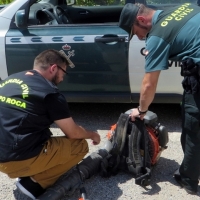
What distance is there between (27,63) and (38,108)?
1.45 metres

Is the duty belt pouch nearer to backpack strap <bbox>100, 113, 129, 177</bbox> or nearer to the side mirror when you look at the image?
backpack strap <bbox>100, 113, 129, 177</bbox>

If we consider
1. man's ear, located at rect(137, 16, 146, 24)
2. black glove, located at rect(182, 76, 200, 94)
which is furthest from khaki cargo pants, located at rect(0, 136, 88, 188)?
man's ear, located at rect(137, 16, 146, 24)

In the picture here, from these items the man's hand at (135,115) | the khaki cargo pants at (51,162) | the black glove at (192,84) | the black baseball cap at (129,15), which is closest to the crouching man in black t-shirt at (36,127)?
the khaki cargo pants at (51,162)

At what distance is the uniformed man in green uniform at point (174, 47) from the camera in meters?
2.58

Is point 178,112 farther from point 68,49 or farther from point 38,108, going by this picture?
point 38,108

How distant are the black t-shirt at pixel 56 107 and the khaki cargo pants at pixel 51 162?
0.27 metres

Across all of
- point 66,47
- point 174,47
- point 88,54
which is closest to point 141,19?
point 174,47

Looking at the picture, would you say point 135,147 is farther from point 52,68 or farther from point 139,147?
point 52,68

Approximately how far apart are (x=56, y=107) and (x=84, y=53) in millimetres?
1304

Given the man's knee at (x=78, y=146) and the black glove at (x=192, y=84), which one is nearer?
the black glove at (x=192, y=84)

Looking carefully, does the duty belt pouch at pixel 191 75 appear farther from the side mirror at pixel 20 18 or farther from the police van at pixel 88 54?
the side mirror at pixel 20 18

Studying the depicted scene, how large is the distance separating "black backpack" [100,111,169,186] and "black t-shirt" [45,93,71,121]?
61 centimetres

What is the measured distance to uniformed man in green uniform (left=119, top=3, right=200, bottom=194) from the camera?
2576mm

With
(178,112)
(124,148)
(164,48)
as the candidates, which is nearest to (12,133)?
(124,148)
